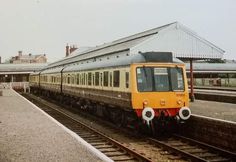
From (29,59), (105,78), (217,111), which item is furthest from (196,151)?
(29,59)

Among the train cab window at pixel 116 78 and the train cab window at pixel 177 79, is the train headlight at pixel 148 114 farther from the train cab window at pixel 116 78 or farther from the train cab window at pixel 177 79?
the train cab window at pixel 116 78

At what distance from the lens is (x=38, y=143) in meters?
11.5

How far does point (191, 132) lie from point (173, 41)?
45.3ft

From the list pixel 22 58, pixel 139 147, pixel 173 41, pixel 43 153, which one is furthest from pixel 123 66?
pixel 22 58

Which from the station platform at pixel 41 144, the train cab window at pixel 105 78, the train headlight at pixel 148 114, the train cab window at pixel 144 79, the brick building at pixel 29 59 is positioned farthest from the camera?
the brick building at pixel 29 59

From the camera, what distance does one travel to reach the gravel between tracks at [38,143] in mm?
9547

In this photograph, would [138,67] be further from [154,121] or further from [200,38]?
[200,38]

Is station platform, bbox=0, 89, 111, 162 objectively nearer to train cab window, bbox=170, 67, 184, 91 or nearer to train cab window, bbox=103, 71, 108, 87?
train cab window, bbox=103, 71, 108, 87

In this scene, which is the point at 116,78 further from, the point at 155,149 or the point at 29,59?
the point at 29,59

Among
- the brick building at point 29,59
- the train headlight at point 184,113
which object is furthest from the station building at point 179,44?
the brick building at point 29,59

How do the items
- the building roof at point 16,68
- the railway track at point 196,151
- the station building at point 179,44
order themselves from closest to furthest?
the railway track at point 196,151 < the station building at point 179,44 < the building roof at point 16,68

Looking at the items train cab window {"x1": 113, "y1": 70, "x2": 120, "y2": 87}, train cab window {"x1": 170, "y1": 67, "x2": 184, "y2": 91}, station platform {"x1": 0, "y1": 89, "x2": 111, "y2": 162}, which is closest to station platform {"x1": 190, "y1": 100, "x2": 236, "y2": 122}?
train cab window {"x1": 170, "y1": 67, "x2": 184, "y2": 91}

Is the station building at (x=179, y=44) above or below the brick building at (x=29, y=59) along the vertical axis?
below

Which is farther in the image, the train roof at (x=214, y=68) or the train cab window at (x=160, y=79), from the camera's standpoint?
the train roof at (x=214, y=68)
